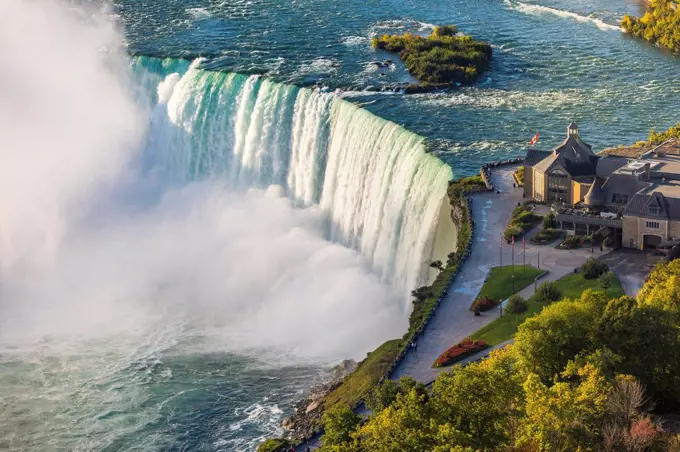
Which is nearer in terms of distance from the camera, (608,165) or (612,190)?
(612,190)

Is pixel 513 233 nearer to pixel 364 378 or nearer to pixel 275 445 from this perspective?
pixel 364 378

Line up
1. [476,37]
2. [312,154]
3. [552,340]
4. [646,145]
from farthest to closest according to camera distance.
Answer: [476,37]
[312,154]
[646,145]
[552,340]

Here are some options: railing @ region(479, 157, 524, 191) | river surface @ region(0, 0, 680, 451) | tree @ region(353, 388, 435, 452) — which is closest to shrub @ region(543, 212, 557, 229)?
river surface @ region(0, 0, 680, 451)

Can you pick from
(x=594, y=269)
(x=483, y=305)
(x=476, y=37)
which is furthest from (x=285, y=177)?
(x=594, y=269)

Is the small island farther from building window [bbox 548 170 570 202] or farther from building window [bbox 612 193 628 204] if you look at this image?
building window [bbox 612 193 628 204]

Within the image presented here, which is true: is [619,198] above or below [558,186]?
above

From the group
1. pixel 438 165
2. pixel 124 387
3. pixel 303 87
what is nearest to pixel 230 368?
pixel 124 387
